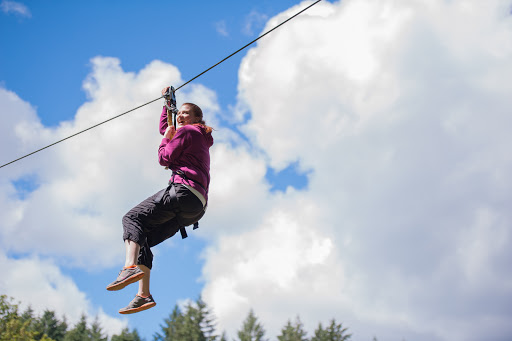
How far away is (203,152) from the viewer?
5438 millimetres

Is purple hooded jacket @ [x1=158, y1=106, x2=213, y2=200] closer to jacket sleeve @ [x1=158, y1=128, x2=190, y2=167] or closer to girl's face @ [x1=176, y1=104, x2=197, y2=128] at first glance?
jacket sleeve @ [x1=158, y1=128, x2=190, y2=167]

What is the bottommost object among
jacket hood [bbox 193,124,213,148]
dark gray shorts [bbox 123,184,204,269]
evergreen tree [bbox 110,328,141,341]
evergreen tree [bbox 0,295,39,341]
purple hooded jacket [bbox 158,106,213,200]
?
dark gray shorts [bbox 123,184,204,269]

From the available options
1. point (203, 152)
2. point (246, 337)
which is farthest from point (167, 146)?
point (246, 337)

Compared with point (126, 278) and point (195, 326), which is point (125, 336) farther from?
point (126, 278)

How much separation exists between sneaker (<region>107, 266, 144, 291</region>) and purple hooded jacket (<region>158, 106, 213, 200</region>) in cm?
96

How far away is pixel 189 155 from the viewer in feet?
17.5

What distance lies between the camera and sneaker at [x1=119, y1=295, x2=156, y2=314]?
523cm

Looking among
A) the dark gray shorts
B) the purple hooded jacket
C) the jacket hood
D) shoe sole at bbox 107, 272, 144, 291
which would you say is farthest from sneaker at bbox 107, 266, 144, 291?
the jacket hood

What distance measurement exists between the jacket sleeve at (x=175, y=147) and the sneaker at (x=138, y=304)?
54.9 inches

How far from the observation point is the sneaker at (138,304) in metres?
5.23

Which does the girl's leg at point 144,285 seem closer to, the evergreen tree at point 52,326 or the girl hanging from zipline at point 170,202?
the girl hanging from zipline at point 170,202

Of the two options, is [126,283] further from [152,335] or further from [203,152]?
[152,335]

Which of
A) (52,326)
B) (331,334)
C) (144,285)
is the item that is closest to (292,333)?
(331,334)

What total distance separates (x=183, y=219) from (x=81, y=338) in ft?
164
